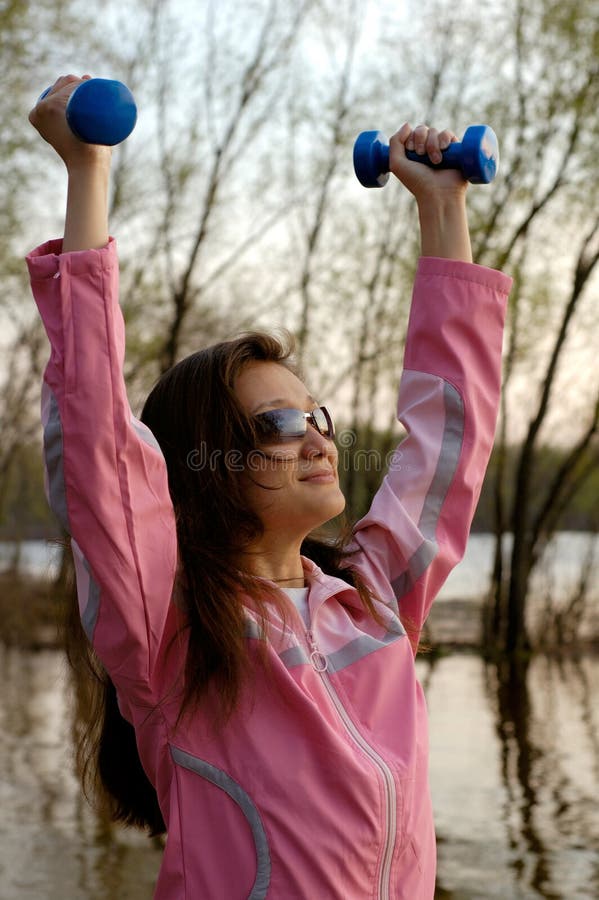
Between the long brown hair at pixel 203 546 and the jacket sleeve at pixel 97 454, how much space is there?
0.44ft

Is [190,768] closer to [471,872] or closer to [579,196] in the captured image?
[471,872]

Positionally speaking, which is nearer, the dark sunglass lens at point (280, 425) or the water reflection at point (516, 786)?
the dark sunglass lens at point (280, 425)

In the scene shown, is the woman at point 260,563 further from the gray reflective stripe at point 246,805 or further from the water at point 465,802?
the water at point 465,802

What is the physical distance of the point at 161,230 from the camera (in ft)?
41.1

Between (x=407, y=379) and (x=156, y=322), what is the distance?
11852 millimetres

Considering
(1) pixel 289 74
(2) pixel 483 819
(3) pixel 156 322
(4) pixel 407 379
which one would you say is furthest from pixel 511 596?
(4) pixel 407 379

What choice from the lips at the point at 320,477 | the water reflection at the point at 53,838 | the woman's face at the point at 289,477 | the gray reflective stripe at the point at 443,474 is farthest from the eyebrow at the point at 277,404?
the water reflection at the point at 53,838

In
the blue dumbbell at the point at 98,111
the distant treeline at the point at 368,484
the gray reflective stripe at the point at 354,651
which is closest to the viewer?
the blue dumbbell at the point at 98,111

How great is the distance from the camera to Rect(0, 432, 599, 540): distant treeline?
13672 mm

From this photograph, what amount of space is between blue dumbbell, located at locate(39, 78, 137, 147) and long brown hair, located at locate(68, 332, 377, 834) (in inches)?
18.5

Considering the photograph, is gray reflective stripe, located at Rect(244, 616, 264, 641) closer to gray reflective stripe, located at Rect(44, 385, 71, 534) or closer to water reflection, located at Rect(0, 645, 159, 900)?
gray reflective stripe, located at Rect(44, 385, 71, 534)

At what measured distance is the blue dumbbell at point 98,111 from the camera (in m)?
1.38

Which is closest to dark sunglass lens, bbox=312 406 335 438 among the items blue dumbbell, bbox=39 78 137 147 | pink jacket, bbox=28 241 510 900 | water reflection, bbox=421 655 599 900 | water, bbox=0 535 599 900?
pink jacket, bbox=28 241 510 900

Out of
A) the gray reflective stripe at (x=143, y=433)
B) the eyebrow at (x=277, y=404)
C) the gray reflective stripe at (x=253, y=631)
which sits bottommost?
the gray reflective stripe at (x=253, y=631)
